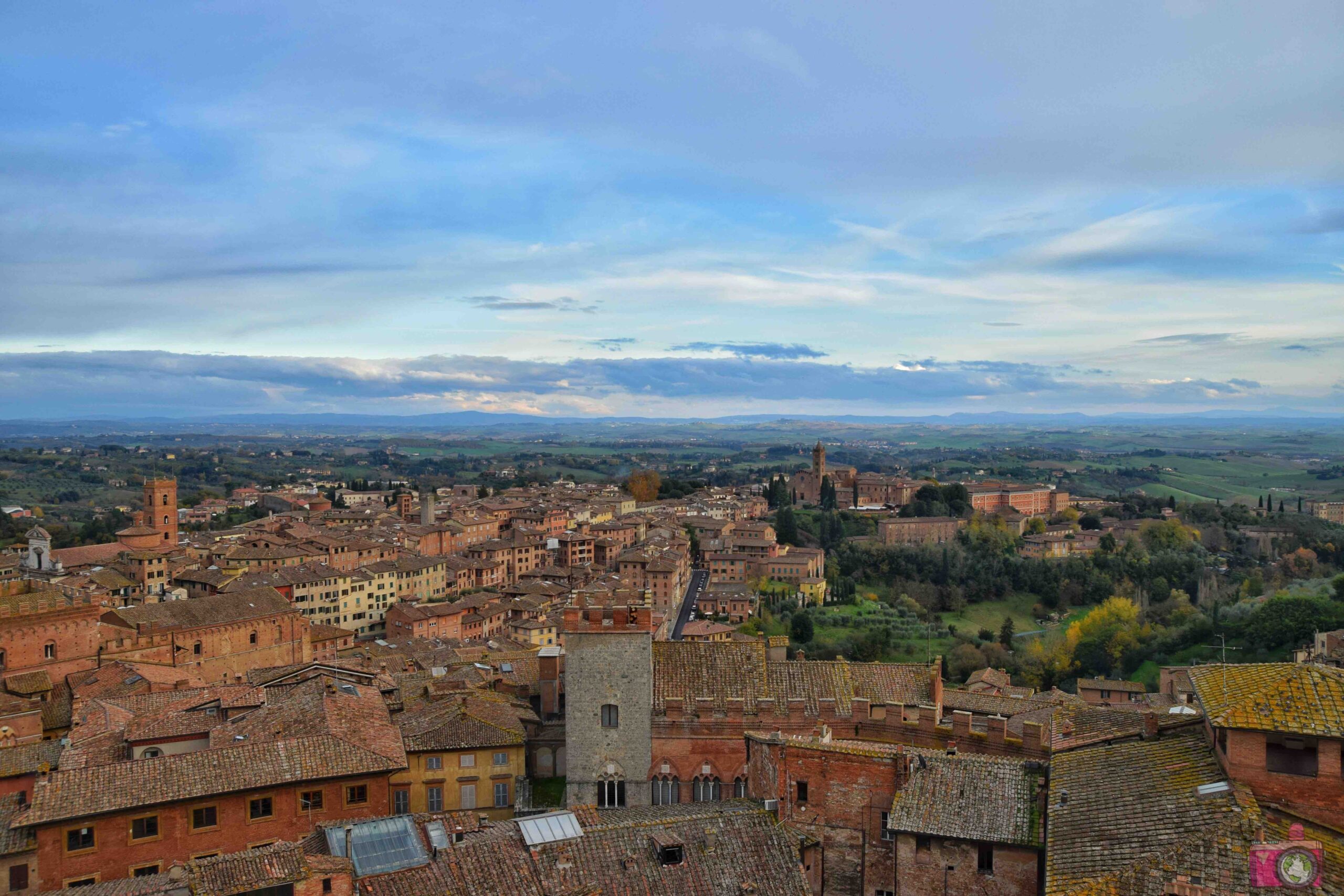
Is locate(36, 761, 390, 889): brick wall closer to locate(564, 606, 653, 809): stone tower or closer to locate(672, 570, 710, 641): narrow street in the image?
locate(564, 606, 653, 809): stone tower

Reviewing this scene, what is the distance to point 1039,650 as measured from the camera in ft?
233

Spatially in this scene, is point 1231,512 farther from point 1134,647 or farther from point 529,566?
point 529,566

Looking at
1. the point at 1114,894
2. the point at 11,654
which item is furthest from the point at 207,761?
the point at 11,654

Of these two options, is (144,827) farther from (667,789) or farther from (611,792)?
(667,789)

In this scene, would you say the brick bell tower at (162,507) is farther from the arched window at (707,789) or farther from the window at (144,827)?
the arched window at (707,789)

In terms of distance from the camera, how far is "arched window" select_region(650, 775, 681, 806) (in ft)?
74.3

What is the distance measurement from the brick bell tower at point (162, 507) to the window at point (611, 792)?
73.0m

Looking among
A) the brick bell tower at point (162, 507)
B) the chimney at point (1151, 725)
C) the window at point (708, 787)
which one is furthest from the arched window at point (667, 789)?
the brick bell tower at point (162, 507)

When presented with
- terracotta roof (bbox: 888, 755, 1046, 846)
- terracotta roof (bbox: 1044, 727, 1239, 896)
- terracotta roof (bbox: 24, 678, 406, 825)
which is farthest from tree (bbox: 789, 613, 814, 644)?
terracotta roof (bbox: 1044, 727, 1239, 896)

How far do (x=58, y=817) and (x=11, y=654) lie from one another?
2294 cm

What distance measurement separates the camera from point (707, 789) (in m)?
22.7

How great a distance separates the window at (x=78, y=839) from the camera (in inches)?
776

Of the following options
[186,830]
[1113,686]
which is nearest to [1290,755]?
[186,830]

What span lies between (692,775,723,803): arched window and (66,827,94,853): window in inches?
505
